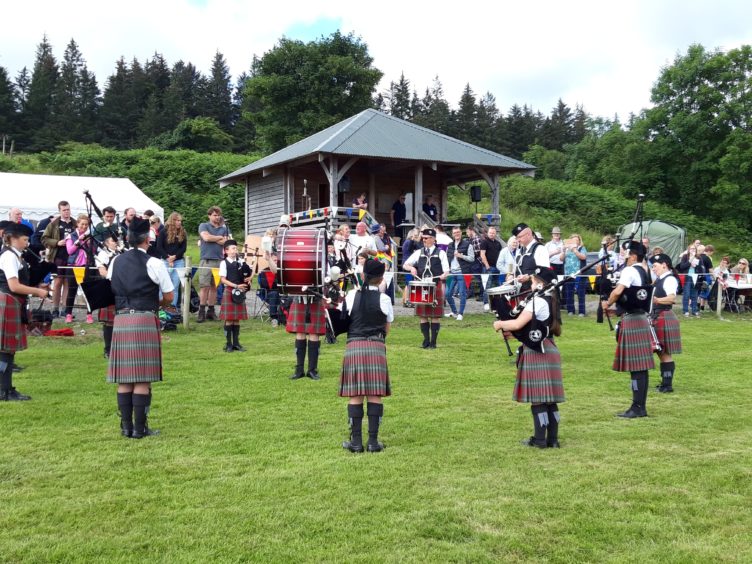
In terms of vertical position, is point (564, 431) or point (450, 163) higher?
point (450, 163)

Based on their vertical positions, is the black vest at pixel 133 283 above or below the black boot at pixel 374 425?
above

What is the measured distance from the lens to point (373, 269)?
5.09 metres

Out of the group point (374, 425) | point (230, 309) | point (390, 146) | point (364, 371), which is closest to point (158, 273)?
point (364, 371)

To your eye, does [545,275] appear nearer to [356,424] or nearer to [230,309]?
[356,424]

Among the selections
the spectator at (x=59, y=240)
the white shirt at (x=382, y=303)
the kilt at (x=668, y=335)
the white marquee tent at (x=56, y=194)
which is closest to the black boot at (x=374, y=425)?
the white shirt at (x=382, y=303)

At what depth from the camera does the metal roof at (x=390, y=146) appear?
1698 cm

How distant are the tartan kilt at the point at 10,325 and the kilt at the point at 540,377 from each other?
4579mm

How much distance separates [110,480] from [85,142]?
4820 cm

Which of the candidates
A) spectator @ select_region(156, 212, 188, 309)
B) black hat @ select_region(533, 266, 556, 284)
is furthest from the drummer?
black hat @ select_region(533, 266, 556, 284)

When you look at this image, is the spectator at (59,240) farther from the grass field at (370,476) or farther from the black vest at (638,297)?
the black vest at (638,297)

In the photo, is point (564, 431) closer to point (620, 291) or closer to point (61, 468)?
point (620, 291)

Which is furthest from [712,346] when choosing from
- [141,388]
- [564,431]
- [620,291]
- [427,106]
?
[427,106]

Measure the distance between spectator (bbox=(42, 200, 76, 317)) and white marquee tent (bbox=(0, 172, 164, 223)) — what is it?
4.02 meters

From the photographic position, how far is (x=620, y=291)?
6.36 metres
